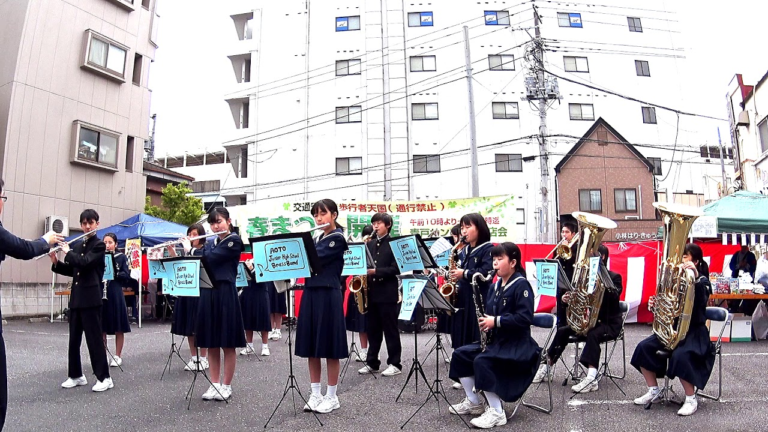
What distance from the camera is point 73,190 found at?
64.9 ft

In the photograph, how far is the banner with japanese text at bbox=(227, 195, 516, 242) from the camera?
1886 cm

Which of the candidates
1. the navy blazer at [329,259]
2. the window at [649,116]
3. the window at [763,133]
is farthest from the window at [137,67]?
the window at [649,116]

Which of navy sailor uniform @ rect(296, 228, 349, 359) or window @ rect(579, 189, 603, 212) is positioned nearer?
navy sailor uniform @ rect(296, 228, 349, 359)

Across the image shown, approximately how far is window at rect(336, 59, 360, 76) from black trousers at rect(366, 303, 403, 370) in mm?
29661

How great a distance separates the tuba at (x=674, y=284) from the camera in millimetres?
6125

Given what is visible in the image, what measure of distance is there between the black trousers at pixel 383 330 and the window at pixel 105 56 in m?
16.4

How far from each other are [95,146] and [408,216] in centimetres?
1111

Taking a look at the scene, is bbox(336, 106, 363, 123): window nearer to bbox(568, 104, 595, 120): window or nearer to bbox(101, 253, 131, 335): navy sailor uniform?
bbox(568, 104, 595, 120): window

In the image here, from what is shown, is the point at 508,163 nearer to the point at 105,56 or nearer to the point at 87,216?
the point at 105,56

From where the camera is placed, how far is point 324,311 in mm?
6094

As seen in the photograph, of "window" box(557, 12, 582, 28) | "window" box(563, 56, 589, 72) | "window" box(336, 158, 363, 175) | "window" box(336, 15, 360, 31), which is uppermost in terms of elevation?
"window" box(557, 12, 582, 28)

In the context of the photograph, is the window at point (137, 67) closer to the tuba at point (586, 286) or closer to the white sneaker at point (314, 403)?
the white sneaker at point (314, 403)

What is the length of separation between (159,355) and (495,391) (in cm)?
738

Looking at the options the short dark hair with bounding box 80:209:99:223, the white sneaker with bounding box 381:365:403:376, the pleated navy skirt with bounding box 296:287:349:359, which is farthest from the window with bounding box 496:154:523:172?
the pleated navy skirt with bounding box 296:287:349:359
